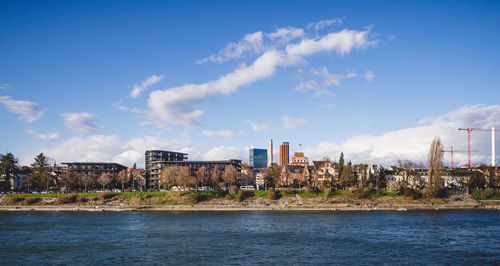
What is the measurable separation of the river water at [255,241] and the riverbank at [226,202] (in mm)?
27129

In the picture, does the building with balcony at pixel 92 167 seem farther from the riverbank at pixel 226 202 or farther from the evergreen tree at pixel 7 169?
the riverbank at pixel 226 202

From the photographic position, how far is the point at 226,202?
11131 centimetres

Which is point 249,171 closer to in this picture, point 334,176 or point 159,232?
point 334,176

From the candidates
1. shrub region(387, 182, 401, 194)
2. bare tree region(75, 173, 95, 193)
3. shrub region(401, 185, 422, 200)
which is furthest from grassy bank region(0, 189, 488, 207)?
bare tree region(75, 173, 95, 193)

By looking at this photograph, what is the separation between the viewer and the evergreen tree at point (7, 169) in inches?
5271

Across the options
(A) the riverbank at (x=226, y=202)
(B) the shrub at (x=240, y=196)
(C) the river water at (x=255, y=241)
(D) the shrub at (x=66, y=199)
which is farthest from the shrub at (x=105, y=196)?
(B) the shrub at (x=240, y=196)

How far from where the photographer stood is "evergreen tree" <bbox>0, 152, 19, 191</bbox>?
13388 centimetres

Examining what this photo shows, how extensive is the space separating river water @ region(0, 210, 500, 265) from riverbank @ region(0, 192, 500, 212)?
27.1 metres

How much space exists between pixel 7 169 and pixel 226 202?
8450 cm

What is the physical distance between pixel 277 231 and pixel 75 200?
81834mm

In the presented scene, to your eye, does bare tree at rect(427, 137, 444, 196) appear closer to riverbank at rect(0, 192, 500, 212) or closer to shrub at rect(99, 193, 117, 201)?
riverbank at rect(0, 192, 500, 212)

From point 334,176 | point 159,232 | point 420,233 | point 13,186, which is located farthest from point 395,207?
point 13,186

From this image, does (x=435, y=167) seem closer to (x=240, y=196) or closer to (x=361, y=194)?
(x=361, y=194)

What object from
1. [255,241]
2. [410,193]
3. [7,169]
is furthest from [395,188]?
[7,169]
